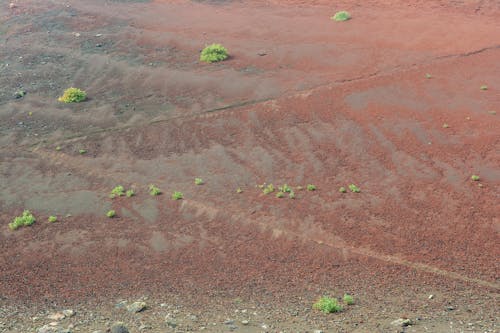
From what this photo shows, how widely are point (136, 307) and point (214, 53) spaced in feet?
50.9

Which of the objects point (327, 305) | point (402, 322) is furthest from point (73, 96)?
point (402, 322)

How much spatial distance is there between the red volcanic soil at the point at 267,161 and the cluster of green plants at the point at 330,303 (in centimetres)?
29

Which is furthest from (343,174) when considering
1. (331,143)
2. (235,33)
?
(235,33)

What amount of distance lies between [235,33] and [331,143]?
478 inches

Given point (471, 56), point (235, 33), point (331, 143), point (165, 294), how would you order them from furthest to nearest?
1. point (235, 33)
2. point (471, 56)
3. point (331, 143)
4. point (165, 294)

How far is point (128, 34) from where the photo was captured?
28922 millimetres

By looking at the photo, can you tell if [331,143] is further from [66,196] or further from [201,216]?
[66,196]

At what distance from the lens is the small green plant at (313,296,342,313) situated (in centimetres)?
1143

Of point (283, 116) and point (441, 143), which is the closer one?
point (441, 143)

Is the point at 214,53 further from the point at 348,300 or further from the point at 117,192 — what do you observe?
the point at 348,300

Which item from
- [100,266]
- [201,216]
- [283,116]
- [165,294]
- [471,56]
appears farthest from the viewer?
[471,56]

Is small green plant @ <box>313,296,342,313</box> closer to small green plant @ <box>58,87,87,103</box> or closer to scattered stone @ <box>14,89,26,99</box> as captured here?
small green plant @ <box>58,87,87,103</box>

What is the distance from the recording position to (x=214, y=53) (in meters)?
25.1

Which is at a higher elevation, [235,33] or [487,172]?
[235,33]
